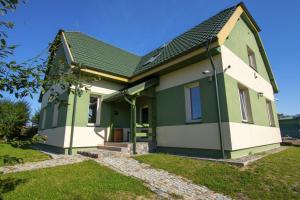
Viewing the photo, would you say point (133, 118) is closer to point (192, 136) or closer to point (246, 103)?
point (192, 136)

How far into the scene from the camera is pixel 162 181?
5.09m

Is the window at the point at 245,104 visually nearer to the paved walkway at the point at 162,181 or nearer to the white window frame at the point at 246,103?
the white window frame at the point at 246,103

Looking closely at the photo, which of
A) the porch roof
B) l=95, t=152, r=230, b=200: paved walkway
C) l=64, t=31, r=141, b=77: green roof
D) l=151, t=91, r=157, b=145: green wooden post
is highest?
l=64, t=31, r=141, b=77: green roof

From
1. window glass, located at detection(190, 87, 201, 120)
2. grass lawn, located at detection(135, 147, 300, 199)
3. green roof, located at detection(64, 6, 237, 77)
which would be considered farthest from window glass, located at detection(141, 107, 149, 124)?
grass lawn, located at detection(135, 147, 300, 199)

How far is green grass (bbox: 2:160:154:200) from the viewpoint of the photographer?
4098 millimetres

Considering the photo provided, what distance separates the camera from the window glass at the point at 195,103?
8531 millimetres

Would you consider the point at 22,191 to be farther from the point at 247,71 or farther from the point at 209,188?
the point at 247,71

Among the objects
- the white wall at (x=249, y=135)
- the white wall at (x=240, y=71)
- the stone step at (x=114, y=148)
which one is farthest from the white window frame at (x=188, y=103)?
the stone step at (x=114, y=148)

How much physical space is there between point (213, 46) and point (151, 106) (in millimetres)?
4554

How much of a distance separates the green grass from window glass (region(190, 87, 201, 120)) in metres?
4.51

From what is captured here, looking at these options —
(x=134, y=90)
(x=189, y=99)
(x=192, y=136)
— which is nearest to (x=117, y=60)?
(x=134, y=90)

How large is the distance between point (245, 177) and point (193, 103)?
4263 millimetres

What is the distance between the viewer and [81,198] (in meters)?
3.93

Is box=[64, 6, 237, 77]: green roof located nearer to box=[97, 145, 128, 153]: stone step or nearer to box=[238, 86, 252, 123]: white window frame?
box=[238, 86, 252, 123]: white window frame
